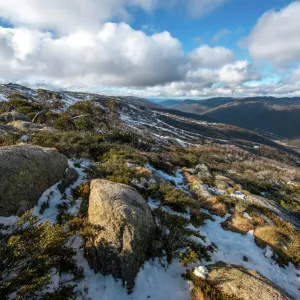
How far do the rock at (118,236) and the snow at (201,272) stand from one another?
5.21 ft

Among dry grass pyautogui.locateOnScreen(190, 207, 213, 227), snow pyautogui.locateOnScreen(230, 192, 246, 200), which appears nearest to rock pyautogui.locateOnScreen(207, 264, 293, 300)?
dry grass pyautogui.locateOnScreen(190, 207, 213, 227)

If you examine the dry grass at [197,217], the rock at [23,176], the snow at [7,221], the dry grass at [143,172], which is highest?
the rock at [23,176]

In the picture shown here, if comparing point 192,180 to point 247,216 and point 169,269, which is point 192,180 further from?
point 169,269

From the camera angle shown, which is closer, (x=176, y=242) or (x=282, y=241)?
(x=176, y=242)

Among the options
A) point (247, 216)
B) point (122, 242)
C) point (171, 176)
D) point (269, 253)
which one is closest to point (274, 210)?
point (247, 216)

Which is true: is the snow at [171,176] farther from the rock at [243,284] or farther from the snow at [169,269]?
the rock at [243,284]

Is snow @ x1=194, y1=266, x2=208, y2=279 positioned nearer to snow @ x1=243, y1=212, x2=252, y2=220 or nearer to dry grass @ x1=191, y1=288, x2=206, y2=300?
dry grass @ x1=191, y1=288, x2=206, y2=300

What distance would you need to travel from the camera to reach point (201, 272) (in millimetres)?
6281

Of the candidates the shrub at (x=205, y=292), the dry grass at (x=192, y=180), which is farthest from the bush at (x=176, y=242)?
the dry grass at (x=192, y=180)

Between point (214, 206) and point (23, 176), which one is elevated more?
point (23, 176)

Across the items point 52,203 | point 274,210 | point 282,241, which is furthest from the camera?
point 274,210

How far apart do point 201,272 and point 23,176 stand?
21.8 ft

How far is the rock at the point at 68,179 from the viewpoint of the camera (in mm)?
9000

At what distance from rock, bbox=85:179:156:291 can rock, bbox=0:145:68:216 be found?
88.7 inches
